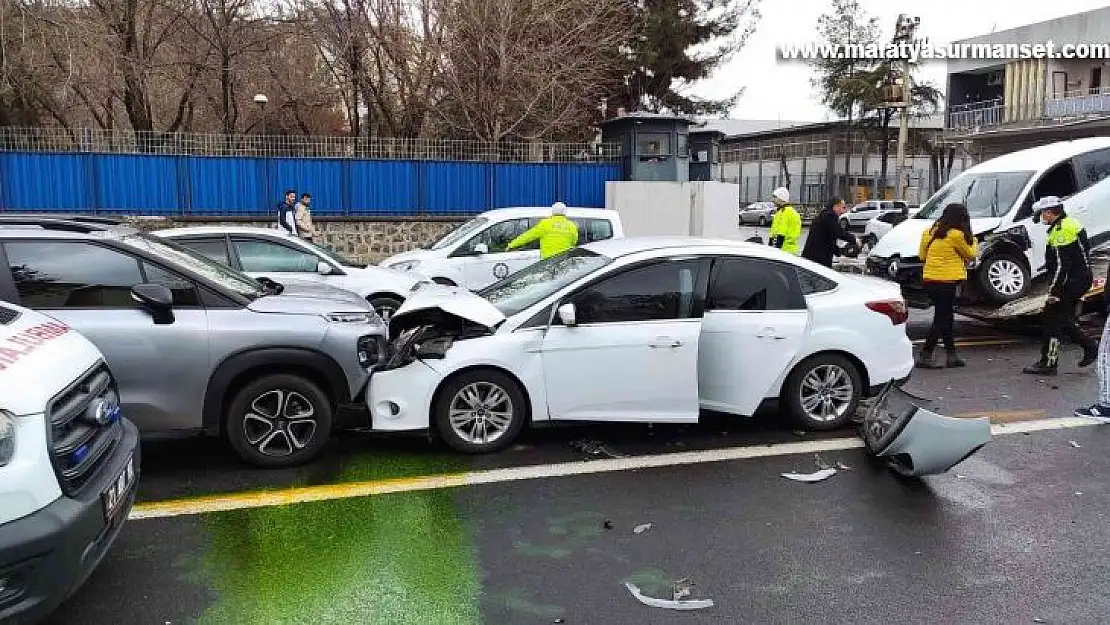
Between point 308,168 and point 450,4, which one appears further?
point 450,4

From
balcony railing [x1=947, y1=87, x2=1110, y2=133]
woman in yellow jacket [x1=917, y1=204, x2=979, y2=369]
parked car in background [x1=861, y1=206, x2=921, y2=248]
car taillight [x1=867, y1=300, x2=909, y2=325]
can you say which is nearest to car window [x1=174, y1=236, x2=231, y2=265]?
car taillight [x1=867, y1=300, x2=909, y2=325]

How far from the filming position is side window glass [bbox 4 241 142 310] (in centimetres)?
507

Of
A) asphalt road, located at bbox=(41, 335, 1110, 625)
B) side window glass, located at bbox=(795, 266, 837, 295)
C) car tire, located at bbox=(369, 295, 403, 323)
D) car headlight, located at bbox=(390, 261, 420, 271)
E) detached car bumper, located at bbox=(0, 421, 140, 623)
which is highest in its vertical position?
side window glass, located at bbox=(795, 266, 837, 295)

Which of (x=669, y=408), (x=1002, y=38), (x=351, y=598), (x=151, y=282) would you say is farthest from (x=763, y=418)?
(x=1002, y=38)

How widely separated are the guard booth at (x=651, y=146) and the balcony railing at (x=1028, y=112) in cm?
2005

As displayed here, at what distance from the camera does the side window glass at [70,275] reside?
200 inches

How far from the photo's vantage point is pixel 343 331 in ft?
18.3

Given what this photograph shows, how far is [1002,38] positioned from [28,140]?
137ft

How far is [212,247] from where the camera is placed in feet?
30.1

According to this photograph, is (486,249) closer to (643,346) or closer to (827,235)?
(827,235)

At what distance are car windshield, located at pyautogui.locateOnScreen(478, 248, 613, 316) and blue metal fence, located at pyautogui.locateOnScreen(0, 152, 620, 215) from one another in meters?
13.4

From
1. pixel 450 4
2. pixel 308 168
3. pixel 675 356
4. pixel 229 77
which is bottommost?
pixel 675 356

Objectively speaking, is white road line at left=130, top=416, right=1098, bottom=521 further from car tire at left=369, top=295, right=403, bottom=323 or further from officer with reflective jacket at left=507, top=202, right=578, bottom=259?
officer with reflective jacket at left=507, top=202, right=578, bottom=259

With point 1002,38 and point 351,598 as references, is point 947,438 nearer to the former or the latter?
point 351,598
